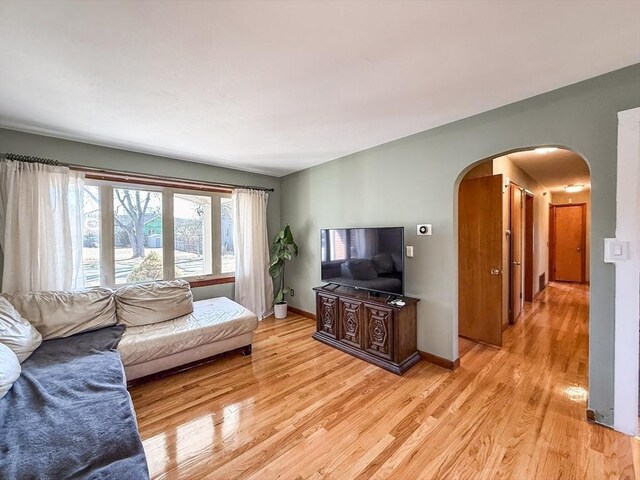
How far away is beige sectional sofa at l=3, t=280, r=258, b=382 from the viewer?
2.29 m

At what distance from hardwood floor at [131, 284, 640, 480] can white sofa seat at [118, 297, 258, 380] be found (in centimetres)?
18

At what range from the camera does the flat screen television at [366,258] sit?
8.87ft

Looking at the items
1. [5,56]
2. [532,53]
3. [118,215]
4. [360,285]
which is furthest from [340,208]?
[5,56]

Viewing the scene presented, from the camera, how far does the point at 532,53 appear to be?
1.55 m

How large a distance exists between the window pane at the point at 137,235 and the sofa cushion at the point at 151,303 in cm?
45

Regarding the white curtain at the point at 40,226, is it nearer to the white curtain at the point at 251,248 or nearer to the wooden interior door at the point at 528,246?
the white curtain at the point at 251,248

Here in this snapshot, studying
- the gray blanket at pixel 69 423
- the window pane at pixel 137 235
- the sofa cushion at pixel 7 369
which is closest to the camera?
the gray blanket at pixel 69 423

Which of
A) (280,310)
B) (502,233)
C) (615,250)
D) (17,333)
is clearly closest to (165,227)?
(17,333)

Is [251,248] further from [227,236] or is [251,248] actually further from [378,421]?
[378,421]

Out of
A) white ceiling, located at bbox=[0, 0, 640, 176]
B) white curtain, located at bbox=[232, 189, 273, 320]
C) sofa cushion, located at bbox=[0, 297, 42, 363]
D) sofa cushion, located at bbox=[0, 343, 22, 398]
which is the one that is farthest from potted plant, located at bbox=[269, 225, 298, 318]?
sofa cushion, located at bbox=[0, 343, 22, 398]

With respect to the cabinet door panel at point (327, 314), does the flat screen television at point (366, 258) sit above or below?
above

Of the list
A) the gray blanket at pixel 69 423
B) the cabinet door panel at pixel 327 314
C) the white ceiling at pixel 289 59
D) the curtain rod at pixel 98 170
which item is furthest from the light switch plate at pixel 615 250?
the curtain rod at pixel 98 170

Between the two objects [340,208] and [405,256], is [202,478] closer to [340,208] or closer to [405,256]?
[405,256]

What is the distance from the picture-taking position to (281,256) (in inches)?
164
